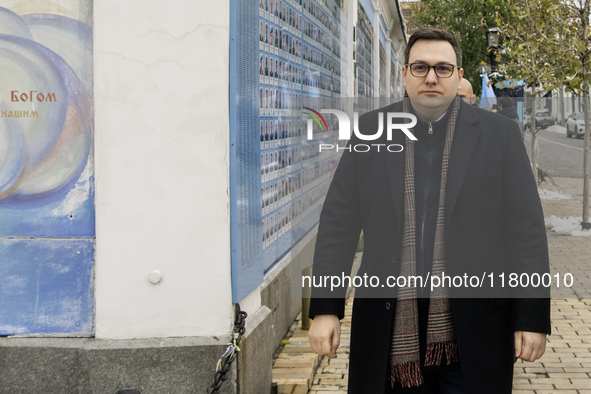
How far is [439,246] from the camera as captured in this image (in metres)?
2.95

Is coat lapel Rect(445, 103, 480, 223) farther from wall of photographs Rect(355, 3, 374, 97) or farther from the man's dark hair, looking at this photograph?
wall of photographs Rect(355, 3, 374, 97)

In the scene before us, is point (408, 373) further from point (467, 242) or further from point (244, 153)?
point (244, 153)

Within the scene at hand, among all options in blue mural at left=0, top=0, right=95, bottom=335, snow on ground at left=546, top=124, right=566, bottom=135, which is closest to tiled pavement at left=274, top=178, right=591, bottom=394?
blue mural at left=0, top=0, right=95, bottom=335

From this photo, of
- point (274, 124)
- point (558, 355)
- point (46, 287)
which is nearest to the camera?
point (46, 287)

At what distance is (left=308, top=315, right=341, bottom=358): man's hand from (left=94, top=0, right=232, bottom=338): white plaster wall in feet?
4.96

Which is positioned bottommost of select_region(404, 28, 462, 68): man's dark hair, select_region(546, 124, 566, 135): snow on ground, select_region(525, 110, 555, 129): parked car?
select_region(546, 124, 566, 135): snow on ground

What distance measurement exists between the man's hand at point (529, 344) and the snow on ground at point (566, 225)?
8318 millimetres

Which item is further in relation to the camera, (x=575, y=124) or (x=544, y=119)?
(x=575, y=124)

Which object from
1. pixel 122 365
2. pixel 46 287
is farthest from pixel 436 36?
pixel 46 287

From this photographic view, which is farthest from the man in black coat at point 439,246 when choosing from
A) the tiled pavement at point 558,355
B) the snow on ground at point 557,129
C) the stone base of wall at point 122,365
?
the snow on ground at point 557,129

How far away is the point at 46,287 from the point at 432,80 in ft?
8.51

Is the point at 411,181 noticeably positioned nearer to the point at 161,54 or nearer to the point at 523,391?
the point at 161,54

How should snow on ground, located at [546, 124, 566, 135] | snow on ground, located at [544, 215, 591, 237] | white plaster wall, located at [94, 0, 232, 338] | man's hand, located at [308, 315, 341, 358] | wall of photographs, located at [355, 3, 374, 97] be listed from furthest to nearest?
wall of photographs, located at [355, 3, 374, 97]
snow on ground, located at [544, 215, 591, 237]
snow on ground, located at [546, 124, 566, 135]
white plaster wall, located at [94, 0, 232, 338]
man's hand, located at [308, 315, 341, 358]

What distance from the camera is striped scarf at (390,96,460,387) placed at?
9.68 ft
